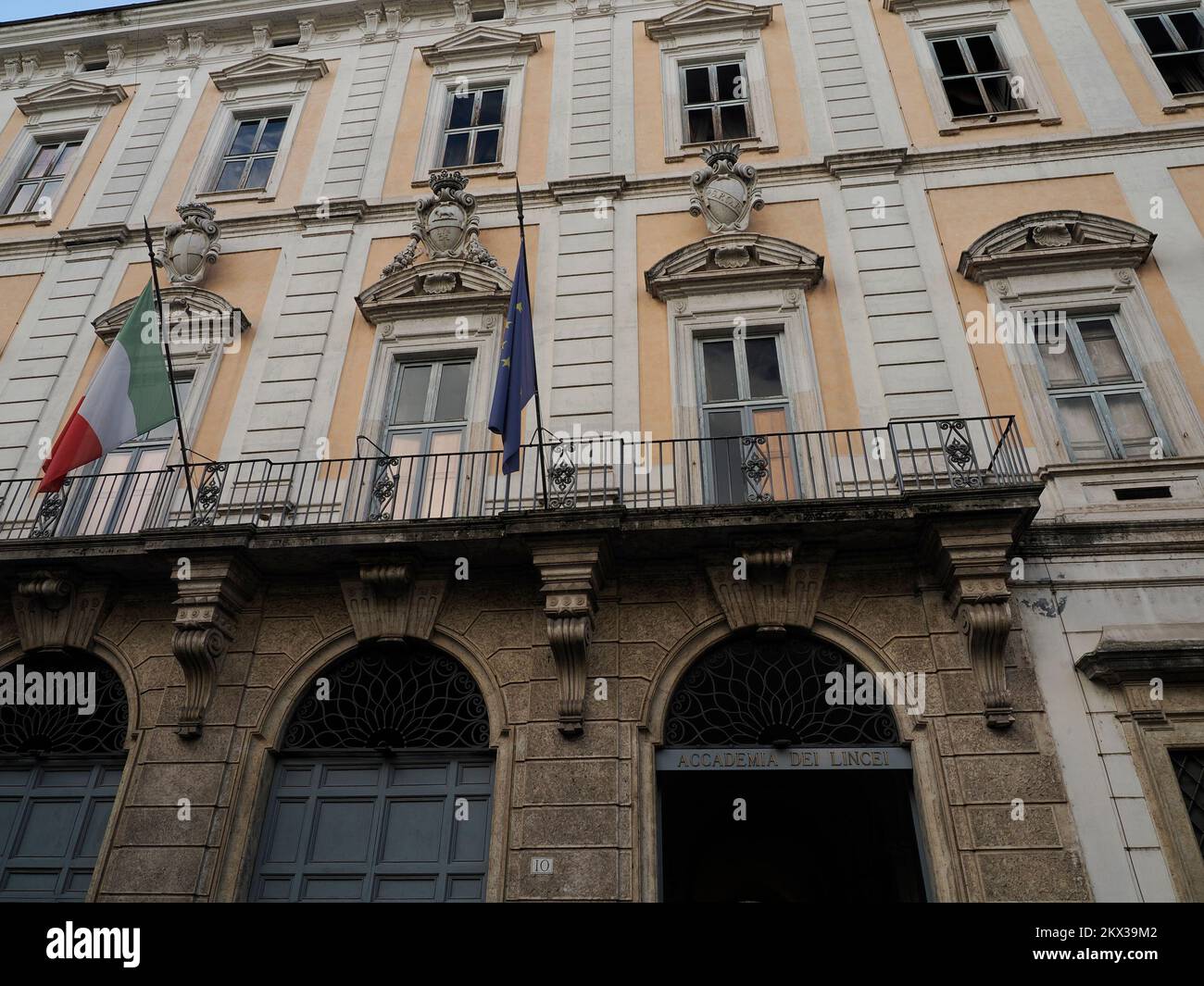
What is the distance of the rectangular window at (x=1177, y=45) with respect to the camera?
1114 cm

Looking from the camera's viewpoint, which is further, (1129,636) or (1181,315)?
(1181,315)

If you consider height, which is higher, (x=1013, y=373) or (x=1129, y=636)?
(x=1013, y=373)

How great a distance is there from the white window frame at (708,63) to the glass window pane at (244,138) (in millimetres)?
6279

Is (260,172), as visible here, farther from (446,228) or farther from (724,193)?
(724,193)

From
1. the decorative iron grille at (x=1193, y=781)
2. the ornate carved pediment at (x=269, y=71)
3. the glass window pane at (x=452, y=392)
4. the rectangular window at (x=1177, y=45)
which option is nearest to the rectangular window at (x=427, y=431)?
the glass window pane at (x=452, y=392)

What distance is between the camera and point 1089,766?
679 centimetres

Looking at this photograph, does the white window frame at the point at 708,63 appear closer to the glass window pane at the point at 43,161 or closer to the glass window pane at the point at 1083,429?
the glass window pane at the point at 1083,429

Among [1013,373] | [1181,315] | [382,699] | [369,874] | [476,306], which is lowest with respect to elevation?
[369,874]

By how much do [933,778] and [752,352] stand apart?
4.88 meters

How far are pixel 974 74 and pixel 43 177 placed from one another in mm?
14034

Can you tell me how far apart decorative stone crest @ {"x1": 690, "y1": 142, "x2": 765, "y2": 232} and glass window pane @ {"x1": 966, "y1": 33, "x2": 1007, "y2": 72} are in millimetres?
3989
